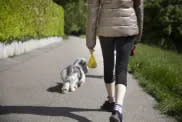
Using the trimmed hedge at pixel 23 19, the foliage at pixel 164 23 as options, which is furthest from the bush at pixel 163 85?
the foliage at pixel 164 23

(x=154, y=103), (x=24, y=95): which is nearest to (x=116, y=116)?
(x=154, y=103)

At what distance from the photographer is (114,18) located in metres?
4.17

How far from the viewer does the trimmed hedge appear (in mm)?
9969

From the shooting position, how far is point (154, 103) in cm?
543

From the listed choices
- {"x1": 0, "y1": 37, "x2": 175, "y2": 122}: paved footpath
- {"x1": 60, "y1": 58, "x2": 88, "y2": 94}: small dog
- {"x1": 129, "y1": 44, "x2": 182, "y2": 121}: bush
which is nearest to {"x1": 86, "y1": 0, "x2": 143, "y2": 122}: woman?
{"x1": 0, "y1": 37, "x2": 175, "y2": 122}: paved footpath

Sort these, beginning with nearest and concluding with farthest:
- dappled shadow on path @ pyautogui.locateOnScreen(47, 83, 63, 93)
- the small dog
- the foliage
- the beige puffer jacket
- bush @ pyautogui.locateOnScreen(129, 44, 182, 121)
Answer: the beige puffer jacket
bush @ pyautogui.locateOnScreen(129, 44, 182, 121)
the small dog
dappled shadow on path @ pyautogui.locateOnScreen(47, 83, 63, 93)
the foliage

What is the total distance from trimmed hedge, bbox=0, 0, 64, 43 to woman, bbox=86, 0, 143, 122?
582 cm

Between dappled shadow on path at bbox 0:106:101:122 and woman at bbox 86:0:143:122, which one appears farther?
dappled shadow on path at bbox 0:106:101:122

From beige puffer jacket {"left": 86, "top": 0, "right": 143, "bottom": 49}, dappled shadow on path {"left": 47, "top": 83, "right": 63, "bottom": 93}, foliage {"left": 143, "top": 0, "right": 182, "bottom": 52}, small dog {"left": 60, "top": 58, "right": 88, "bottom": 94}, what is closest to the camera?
beige puffer jacket {"left": 86, "top": 0, "right": 143, "bottom": 49}

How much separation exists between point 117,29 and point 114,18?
0.14m

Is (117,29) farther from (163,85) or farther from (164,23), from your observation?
(164,23)

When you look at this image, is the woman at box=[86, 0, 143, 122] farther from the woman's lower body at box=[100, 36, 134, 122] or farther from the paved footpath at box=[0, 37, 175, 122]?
the paved footpath at box=[0, 37, 175, 122]

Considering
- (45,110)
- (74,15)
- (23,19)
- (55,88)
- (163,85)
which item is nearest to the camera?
(45,110)

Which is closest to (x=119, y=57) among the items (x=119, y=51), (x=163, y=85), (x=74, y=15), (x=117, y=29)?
(x=119, y=51)
